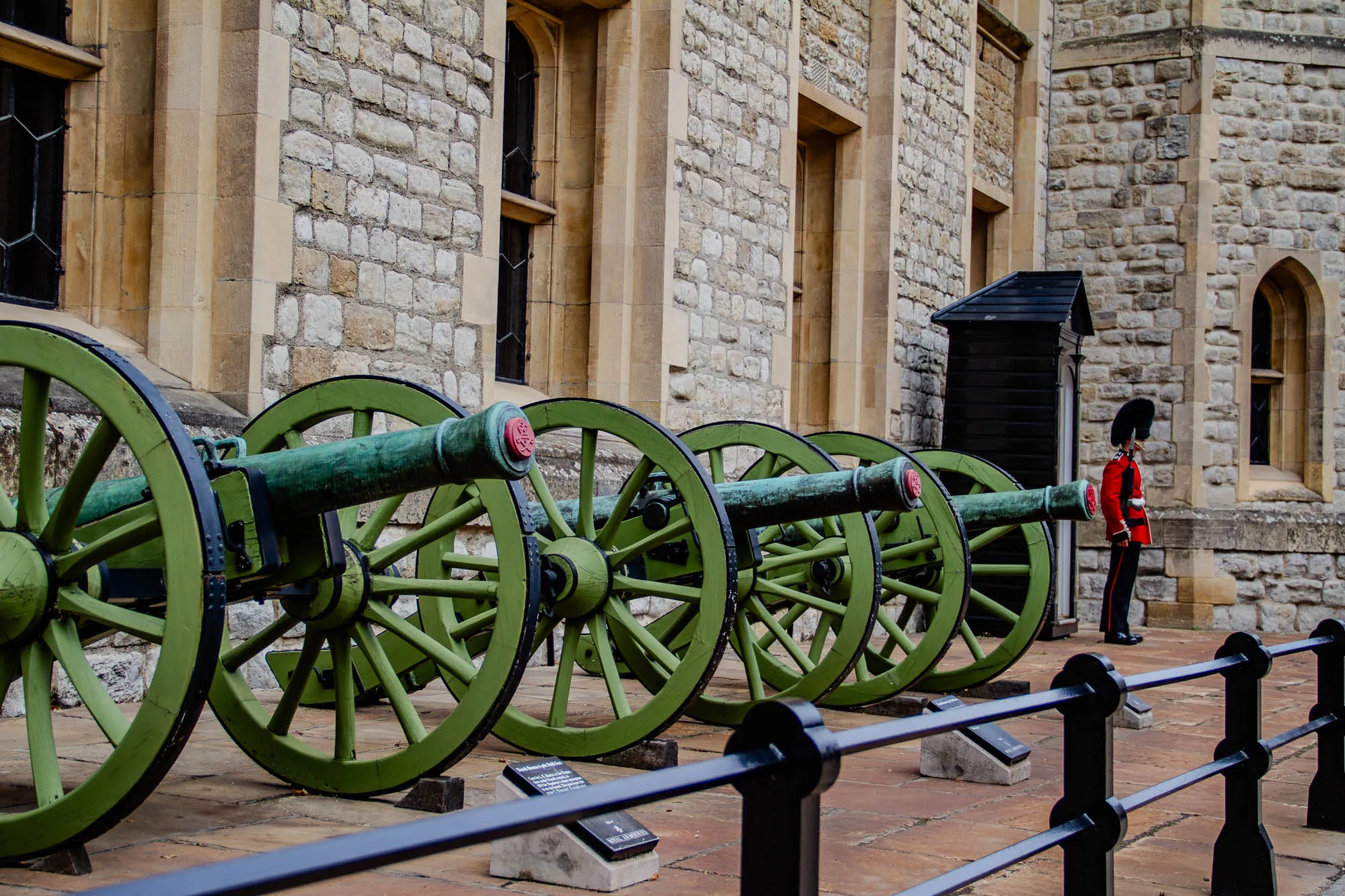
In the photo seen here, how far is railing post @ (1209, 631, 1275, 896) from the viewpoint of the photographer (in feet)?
10.9

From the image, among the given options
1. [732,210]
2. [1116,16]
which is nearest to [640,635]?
[732,210]

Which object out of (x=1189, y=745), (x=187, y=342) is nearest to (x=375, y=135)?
(x=187, y=342)

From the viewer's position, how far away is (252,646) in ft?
12.2

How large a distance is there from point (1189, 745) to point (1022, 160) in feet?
26.3

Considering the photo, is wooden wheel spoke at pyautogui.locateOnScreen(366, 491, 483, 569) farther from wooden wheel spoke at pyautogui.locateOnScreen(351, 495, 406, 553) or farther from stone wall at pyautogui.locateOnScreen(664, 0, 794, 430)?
stone wall at pyautogui.locateOnScreen(664, 0, 794, 430)

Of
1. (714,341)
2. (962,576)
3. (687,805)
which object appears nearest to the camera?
(687,805)

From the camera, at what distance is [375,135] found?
5957mm

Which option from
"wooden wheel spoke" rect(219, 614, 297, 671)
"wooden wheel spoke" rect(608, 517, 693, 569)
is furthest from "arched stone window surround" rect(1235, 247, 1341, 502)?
"wooden wheel spoke" rect(219, 614, 297, 671)

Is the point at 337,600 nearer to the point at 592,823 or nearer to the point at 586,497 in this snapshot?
the point at 592,823

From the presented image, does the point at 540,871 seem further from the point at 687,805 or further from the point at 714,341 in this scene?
the point at 714,341

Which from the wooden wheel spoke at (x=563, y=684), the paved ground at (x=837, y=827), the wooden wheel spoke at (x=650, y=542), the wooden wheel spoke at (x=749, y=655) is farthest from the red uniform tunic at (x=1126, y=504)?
the wooden wheel spoke at (x=563, y=684)

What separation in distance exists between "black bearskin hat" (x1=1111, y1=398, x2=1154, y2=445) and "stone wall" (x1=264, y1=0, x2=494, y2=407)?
5.02 meters

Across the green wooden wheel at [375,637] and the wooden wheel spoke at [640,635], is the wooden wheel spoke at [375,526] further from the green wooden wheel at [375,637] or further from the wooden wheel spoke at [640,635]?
the wooden wheel spoke at [640,635]

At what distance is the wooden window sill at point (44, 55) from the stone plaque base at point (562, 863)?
323 cm
